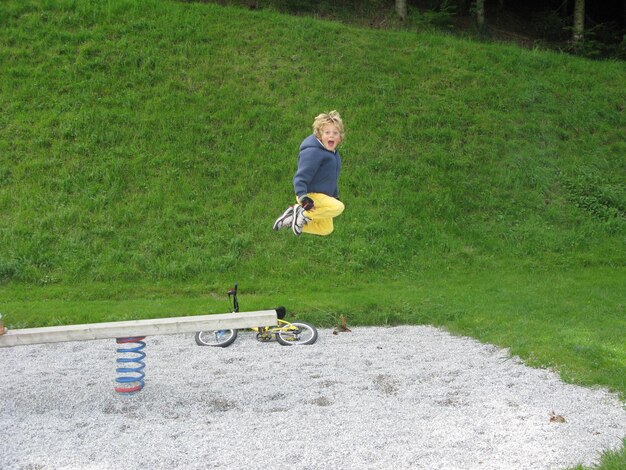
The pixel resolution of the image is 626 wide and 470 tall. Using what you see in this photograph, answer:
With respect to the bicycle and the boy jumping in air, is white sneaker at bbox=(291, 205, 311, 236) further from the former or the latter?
the bicycle

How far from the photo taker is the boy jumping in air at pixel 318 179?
19.9 ft

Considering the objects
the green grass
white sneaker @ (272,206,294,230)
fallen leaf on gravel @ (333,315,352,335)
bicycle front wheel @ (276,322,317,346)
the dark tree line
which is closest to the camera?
white sneaker @ (272,206,294,230)

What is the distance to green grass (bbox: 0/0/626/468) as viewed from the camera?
40.3 ft

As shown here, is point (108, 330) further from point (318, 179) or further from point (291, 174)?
point (291, 174)

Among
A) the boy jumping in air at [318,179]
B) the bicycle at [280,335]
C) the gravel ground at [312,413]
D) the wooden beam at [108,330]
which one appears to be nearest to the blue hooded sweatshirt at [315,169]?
the boy jumping in air at [318,179]

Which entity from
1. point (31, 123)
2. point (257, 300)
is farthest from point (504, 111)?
point (31, 123)

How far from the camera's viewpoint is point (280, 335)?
1041cm

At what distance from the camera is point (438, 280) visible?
44.5ft

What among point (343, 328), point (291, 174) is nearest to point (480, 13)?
point (291, 174)

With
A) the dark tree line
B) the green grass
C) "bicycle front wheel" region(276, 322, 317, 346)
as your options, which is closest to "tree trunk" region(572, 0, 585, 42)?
the dark tree line

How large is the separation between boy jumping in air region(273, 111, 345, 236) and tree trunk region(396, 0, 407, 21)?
768 inches

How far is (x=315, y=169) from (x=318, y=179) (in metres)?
0.21

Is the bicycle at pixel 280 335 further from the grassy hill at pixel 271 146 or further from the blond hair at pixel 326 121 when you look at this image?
the blond hair at pixel 326 121

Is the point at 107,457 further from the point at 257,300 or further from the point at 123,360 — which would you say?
the point at 257,300
